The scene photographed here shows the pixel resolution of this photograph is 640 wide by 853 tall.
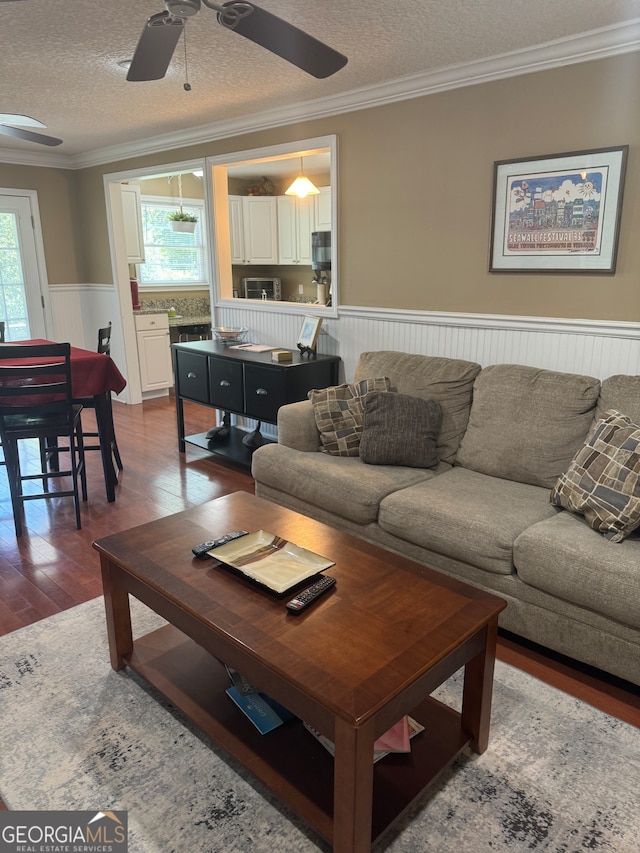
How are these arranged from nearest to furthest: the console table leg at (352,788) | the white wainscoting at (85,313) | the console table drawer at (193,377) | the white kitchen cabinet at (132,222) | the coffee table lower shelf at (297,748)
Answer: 1. the console table leg at (352,788)
2. the coffee table lower shelf at (297,748)
3. the console table drawer at (193,377)
4. the white kitchen cabinet at (132,222)
5. the white wainscoting at (85,313)

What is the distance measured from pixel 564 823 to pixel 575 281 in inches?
91.8

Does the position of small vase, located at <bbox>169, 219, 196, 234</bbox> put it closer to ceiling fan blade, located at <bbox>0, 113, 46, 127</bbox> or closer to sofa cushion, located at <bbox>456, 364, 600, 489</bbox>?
ceiling fan blade, located at <bbox>0, 113, 46, 127</bbox>

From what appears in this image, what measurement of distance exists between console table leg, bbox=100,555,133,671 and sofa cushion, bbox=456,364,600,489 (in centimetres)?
174

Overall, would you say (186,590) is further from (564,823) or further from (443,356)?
(443,356)

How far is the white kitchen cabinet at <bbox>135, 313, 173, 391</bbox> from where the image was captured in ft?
21.1

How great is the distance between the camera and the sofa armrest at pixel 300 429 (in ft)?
10.8

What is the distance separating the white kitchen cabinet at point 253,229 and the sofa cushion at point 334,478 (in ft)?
14.6

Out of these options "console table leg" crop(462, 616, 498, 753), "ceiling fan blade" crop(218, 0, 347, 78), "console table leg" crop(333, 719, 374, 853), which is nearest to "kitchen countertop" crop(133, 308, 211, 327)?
"ceiling fan blade" crop(218, 0, 347, 78)

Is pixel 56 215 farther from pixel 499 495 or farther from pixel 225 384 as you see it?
pixel 499 495

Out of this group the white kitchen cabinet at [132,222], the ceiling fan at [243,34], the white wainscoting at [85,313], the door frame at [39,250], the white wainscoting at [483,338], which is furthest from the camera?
the white wainscoting at [85,313]

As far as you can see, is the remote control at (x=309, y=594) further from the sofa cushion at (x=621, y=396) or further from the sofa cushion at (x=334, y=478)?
the sofa cushion at (x=621, y=396)

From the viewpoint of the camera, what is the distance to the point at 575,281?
2.99m

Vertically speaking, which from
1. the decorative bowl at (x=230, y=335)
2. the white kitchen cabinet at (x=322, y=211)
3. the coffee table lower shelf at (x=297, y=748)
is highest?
the white kitchen cabinet at (x=322, y=211)

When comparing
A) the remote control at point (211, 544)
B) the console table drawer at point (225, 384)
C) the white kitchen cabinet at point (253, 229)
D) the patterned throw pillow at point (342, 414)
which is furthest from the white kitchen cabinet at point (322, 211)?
the remote control at point (211, 544)
